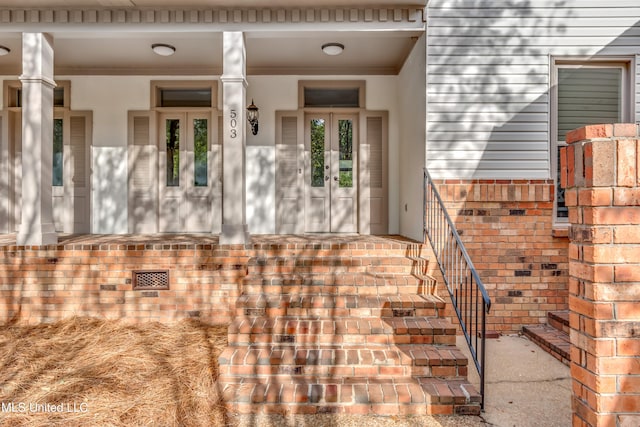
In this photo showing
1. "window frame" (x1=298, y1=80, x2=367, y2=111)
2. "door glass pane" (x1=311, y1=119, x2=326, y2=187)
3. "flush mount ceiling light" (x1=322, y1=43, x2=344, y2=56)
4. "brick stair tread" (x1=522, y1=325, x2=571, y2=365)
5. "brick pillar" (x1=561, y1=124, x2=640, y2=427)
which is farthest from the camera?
"door glass pane" (x1=311, y1=119, x2=326, y2=187)

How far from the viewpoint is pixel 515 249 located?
14.0 feet

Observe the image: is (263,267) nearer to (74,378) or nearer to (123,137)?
(74,378)

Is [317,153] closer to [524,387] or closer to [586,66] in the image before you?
[586,66]

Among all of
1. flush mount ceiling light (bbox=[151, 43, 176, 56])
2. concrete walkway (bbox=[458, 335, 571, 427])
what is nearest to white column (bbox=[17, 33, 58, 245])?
flush mount ceiling light (bbox=[151, 43, 176, 56])

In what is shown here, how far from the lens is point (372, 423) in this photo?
2.48 meters

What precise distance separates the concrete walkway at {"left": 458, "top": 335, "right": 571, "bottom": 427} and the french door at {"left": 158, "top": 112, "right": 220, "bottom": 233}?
4.10 metres

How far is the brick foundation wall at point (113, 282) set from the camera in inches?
160

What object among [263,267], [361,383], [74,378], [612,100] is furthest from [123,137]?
[612,100]

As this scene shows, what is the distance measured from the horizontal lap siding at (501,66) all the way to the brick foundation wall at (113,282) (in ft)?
8.85

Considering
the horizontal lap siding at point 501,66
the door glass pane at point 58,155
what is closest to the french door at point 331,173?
the horizontal lap siding at point 501,66

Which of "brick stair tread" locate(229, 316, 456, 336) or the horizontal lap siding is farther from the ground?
the horizontal lap siding

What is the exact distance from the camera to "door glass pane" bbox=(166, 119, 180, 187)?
19.7 ft

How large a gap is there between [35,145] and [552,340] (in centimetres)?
574

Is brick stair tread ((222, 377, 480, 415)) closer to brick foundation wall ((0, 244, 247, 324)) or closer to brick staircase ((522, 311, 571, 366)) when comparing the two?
brick staircase ((522, 311, 571, 366))
